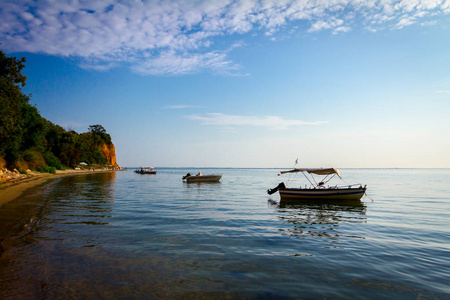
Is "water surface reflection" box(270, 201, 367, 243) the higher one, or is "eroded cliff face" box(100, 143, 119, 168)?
"eroded cliff face" box(100, 143, 119, 168)

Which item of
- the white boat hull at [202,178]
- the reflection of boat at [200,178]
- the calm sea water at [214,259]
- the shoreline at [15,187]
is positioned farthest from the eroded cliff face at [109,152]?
the calm sea water at [214,259]

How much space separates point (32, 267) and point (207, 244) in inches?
237

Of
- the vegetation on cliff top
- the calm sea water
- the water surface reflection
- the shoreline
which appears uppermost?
the vegetation on cliff top

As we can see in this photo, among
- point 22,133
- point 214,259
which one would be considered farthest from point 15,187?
point 214,259

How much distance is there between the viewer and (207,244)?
10656 millimetres

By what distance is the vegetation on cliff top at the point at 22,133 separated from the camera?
3259cm

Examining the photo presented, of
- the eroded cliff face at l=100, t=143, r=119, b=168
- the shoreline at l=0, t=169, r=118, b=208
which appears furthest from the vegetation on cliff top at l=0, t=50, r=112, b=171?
the eroded cliff face at l=100, t=143, r=119, b=168

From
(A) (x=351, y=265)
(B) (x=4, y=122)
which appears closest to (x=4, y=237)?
(A) (x=351, y=265)

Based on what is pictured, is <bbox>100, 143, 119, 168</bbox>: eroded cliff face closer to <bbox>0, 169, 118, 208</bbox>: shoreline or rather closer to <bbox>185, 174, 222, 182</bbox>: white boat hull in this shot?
<bbox>185, 174, 222, 182</bbox>: white boat hull

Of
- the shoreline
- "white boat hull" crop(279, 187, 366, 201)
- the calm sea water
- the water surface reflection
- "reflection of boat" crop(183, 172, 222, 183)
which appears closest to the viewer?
the calm sea water

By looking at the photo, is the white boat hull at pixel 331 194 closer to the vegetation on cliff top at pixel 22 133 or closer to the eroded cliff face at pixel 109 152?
the vegetation on cliff top at pixel 22 133

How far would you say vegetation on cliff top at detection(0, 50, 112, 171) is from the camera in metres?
32.6

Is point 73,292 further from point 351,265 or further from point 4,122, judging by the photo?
point 4,122

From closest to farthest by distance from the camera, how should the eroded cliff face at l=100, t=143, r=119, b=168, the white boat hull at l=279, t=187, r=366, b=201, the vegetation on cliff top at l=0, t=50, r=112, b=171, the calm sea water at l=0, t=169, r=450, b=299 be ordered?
the calm sea water at l=0, t=169, r=450, b=299, the white boat hull at l=279, t=187, r=366, b=201, the vegetation on cliff top at l=0, t=50, r=112, b=171, the eroded cliff face at l=100, t=143, r=119, b=168
